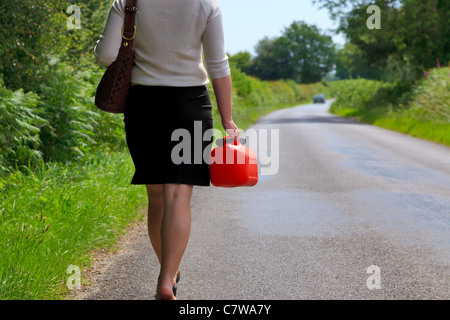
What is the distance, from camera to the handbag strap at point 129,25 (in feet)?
10.6

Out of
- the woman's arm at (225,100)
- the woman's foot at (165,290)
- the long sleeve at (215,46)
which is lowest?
the woman's foot at (165,290)

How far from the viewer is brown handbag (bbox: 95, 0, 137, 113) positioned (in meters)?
3.29

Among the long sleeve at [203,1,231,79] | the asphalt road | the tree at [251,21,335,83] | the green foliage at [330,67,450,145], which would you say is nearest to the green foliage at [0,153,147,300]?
the asphalt road

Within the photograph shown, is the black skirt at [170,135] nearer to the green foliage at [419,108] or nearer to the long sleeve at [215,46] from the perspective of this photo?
the long sleeve at [215,46]

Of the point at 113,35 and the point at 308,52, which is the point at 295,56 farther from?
the point at 113,35

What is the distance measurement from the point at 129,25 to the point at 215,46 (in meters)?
0.49

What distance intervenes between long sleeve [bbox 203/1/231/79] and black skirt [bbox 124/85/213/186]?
158 mm

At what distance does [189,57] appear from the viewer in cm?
332

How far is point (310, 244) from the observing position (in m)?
5.29

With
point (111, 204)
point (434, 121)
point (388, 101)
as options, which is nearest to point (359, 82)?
point (388, 101)

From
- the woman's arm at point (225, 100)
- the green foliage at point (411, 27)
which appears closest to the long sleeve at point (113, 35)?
the woman's arm at point (225, 100)

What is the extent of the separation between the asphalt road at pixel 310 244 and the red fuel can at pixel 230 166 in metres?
0.86

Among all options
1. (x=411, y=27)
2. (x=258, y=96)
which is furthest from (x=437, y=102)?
(x=258, y=96)

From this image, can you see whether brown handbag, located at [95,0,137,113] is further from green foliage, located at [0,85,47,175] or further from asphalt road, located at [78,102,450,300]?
green foliage, located at [0,85,47,175]
